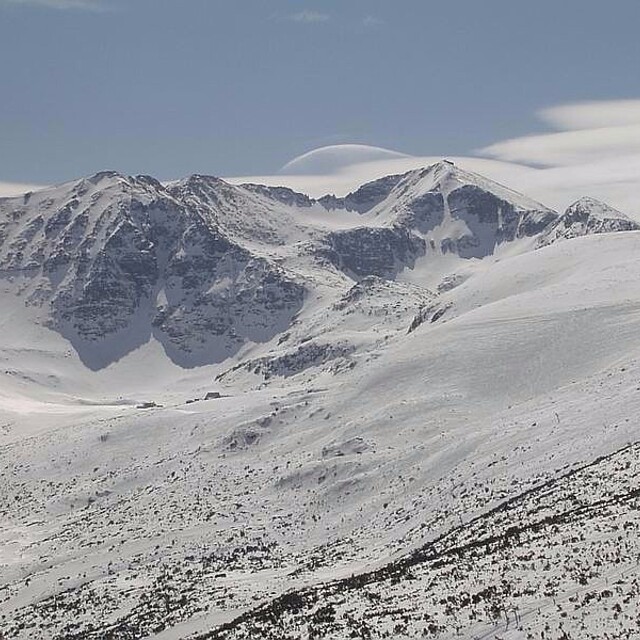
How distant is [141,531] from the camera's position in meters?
61.7

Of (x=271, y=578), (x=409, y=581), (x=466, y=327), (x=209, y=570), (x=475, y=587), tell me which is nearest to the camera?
(x=475, y=587)

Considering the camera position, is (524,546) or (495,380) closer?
(524,546)

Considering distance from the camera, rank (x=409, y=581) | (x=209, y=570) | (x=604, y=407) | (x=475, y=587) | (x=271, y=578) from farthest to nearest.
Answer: (x=604, y=407) < (x=209, y=570) < (x=271, y=578) < (x=409, y=581) < (x=475, y=587)

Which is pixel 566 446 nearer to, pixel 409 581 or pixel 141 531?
pixel 409 581

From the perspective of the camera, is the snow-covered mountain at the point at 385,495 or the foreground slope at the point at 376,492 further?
the foreground slope at the point at 376,492

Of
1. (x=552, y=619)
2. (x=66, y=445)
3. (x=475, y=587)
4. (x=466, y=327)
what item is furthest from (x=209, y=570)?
(x=66, y=445)

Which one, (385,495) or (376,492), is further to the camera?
(376,492)

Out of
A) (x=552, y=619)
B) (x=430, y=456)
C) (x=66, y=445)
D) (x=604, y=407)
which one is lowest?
(x=66, y=445)

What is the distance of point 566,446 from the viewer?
49.4 meters

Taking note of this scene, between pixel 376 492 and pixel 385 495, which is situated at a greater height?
pixel 385 495

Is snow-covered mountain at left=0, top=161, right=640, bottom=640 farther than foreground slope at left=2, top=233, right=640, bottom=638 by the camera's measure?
No

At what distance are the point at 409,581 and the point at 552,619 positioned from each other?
756 centimetres

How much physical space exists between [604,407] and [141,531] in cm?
3108

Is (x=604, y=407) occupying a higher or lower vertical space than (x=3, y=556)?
higher
